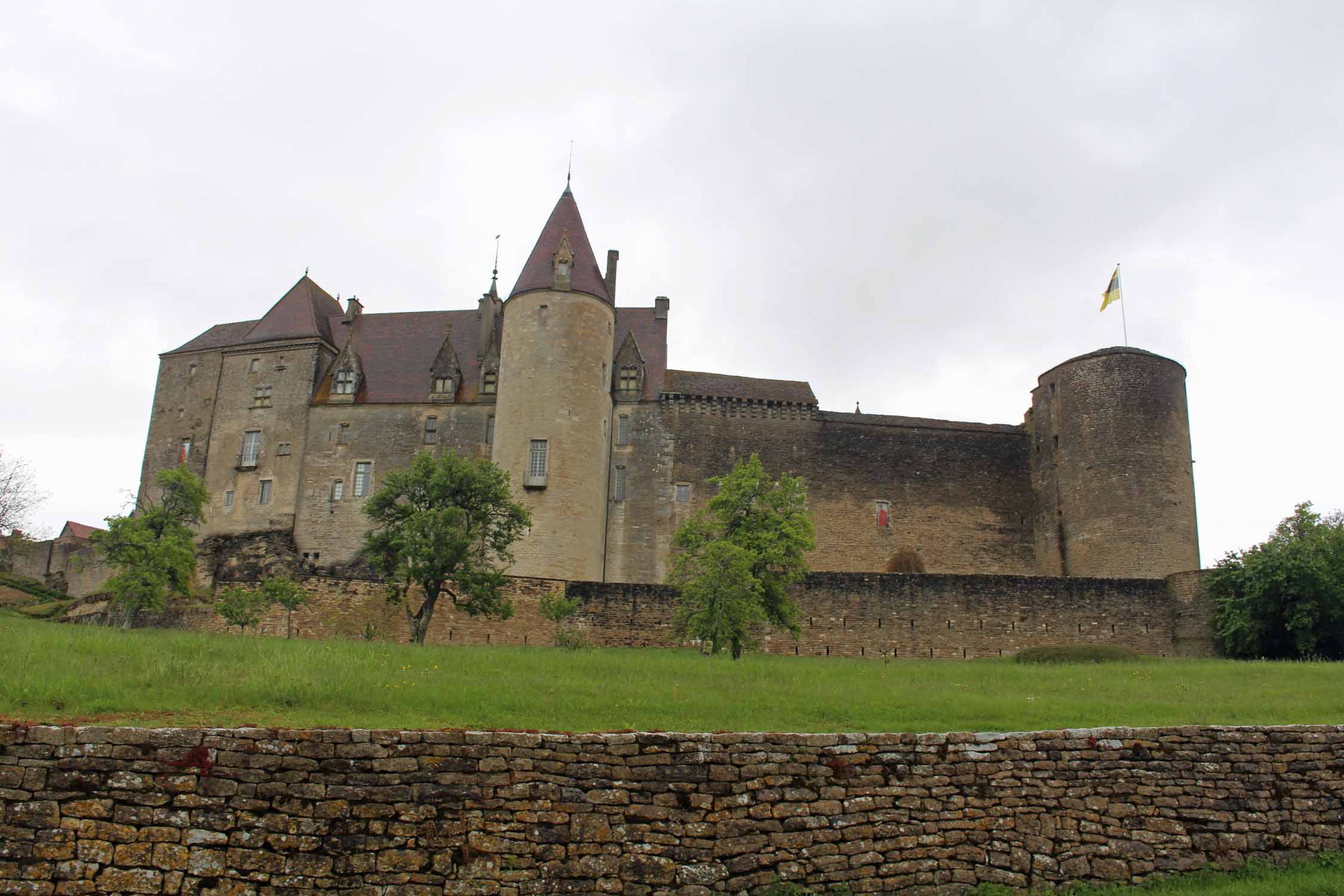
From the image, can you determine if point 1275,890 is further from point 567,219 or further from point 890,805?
point 567,219

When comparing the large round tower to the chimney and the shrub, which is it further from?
the shrub

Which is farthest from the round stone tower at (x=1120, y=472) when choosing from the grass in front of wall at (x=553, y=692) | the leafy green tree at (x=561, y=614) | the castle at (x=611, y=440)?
the leafy green tree at (x=561, y=614)

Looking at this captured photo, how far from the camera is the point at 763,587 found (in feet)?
110

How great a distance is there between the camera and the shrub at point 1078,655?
33562mm

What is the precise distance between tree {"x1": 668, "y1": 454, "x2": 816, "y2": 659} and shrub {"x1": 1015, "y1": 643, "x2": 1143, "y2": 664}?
7406mm

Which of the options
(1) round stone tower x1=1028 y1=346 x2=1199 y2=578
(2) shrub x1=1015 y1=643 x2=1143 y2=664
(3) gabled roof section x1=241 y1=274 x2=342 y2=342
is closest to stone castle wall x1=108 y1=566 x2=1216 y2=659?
(2) shrub x1=1015 y1=643 x2=1143 y2=664

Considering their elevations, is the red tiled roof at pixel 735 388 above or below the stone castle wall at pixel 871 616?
above

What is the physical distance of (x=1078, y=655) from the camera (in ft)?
112

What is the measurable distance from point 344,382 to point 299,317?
16.6 ft

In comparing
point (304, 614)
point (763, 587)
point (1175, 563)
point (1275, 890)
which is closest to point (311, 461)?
point (304, 614)

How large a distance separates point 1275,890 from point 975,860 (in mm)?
3372

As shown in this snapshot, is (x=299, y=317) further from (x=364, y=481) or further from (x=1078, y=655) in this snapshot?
(x=1078, y=655)

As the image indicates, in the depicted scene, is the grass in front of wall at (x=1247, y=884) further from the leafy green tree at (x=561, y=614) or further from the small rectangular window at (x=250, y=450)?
the small rectangular window at (x=250, y=450)

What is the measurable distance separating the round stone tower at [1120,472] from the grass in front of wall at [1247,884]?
33766 mm
